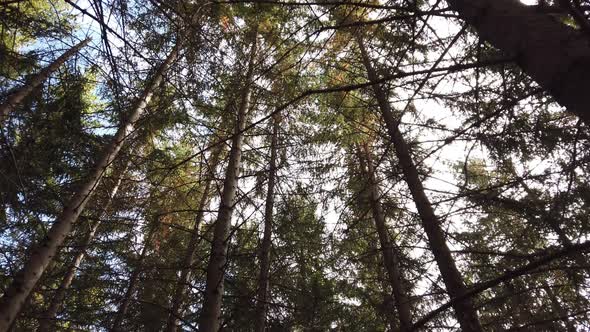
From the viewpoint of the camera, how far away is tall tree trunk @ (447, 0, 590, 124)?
125cm

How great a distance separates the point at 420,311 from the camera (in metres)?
8.17

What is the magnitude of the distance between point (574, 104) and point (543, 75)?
17 centimetres

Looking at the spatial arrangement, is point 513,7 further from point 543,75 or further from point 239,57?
point 239,57

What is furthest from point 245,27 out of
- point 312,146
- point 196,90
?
point 196,90

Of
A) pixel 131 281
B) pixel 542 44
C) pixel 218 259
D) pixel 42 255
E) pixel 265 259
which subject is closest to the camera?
pixel 542 44

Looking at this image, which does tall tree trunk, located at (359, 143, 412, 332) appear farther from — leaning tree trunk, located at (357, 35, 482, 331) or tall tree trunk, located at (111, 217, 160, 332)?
tall tree trunk, located at (111, 217, 160, 332)

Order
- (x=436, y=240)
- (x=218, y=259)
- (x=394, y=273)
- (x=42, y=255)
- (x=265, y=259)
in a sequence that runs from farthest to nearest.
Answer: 1. (x=265, y=259)
2. (x=394, y=273)
3. (x=436, y=240)
4. (x=42, y=255)
5. (x=218, y=259)

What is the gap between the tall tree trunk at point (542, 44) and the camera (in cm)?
125

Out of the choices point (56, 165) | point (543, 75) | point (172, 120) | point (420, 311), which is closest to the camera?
point (543, 75)

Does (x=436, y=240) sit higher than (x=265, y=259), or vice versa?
(x=265, y=259)

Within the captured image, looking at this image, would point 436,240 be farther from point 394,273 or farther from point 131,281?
point 131,281

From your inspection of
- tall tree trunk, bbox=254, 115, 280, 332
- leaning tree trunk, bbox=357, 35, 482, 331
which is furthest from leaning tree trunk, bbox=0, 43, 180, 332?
leaning tree trunk, bbox=357, 35, 482, 331

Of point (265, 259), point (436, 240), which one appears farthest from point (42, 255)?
point (436, 240)

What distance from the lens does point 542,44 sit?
4.55 ft
